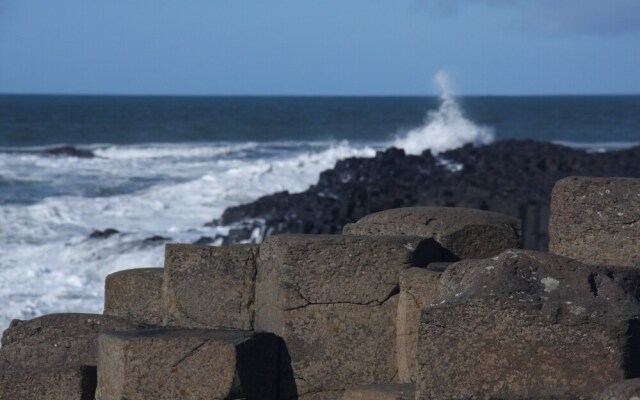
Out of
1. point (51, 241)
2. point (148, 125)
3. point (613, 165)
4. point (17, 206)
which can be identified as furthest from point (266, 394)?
point (148, 125)

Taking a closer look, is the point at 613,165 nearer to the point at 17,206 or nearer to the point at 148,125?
the point at 17,206

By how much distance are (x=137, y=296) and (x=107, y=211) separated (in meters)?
14.6

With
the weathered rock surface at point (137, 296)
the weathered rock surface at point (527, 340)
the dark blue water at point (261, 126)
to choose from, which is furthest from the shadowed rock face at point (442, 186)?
the dark blue water at point (261, 126)

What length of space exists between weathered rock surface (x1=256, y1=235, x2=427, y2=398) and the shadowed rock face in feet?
30.4

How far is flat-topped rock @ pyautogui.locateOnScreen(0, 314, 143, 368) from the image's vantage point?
4.52 meters

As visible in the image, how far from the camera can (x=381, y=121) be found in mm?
59094

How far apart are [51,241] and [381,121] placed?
44624 millimetres

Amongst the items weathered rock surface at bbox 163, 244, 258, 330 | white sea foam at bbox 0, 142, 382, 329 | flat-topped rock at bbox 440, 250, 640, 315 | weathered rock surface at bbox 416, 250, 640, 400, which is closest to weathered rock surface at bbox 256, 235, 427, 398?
weathered rock surface at bbox 163, 244, 258, 330

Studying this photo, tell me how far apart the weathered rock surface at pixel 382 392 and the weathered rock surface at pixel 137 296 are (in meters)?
1.12

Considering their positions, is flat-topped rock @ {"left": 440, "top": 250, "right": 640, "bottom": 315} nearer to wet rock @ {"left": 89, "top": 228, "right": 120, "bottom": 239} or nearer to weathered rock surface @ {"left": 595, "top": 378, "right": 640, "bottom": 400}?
weathered rock surface @ {"left": 595, "top": 378, "right": 640, "bottom": 400}

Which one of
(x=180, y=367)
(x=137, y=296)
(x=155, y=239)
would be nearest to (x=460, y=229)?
(x=180, y=367)

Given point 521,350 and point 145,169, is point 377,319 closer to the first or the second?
point 521,350

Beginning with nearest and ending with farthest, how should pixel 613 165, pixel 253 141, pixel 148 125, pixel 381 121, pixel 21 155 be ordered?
pixel 613 165 < pixel 21 155 < pixel 253 141 < pixel 148 125 < pixel 381 121

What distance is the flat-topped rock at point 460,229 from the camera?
14.6 ft
